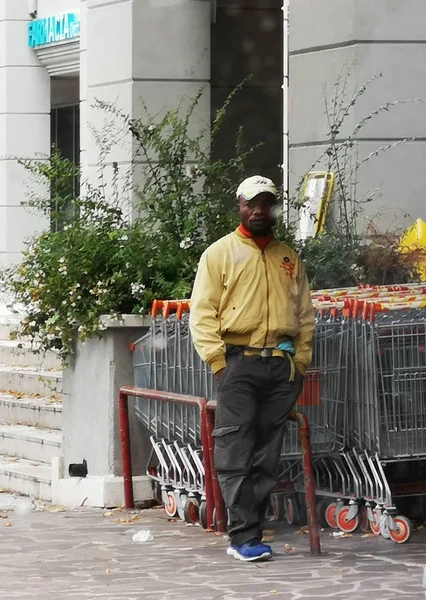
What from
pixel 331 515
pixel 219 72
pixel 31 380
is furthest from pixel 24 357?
pixel 331 515

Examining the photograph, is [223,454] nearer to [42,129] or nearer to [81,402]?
[81,402]

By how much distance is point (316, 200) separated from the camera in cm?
1316

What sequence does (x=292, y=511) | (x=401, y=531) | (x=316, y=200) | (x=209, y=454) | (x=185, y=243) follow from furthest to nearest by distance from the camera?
(x=316, y=200) → (x=185, y=243) → (x=292, y=511) → (x=209, y=454) → (x=401, y=531)

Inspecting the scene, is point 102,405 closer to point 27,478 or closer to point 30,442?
point 27,478

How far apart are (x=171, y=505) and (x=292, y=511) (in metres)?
0.96

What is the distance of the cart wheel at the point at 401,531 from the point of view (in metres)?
9.37

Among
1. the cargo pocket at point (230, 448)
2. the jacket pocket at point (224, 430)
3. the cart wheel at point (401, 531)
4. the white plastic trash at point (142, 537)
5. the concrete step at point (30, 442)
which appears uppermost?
the jacket pocket at point (224, 430)

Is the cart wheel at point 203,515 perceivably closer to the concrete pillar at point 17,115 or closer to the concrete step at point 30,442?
the concrete step at point 30,442

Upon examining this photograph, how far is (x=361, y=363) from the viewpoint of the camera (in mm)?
9383

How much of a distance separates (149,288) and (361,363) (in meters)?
2.35

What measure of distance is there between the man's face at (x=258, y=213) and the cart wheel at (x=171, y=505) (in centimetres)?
244

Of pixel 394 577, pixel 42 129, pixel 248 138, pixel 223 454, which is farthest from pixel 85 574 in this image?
pixel 42 129

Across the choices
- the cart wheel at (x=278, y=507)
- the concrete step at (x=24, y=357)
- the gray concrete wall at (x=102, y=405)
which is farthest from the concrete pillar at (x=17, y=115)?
the cart wheel at (x=278, y=507)

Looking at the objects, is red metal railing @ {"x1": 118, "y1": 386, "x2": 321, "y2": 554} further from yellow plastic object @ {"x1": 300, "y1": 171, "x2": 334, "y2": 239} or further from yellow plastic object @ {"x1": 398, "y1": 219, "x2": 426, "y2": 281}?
yellow plastic object @ {"x1": 300, "y1": 171, "x2": 334, "y2": 239}
